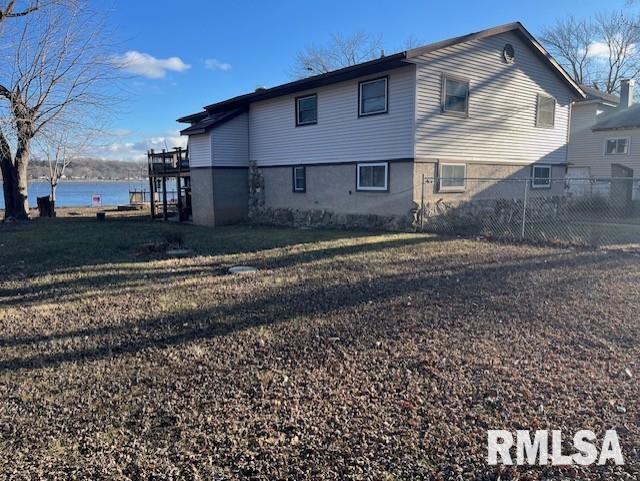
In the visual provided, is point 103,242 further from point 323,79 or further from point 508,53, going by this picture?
point 508,53

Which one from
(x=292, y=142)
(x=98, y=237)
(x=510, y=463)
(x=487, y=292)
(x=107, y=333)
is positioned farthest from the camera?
(x=292, y=142)

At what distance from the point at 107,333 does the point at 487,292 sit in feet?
15.9

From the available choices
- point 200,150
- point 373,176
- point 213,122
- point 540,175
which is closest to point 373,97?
point 373,176

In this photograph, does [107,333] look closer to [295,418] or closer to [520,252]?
[295,418]

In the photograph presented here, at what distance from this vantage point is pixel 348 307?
5656 mm

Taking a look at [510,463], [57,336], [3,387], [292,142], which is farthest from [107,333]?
[292,142]

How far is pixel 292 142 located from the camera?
627 inches

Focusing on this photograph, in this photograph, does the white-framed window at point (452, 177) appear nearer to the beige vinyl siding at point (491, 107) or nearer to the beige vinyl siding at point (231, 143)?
the beige vinyl siding at point (491, 107)

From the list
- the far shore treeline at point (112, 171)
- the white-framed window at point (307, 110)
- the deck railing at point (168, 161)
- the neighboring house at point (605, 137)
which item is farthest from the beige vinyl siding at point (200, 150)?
the far shore treeline at point (112, 171)

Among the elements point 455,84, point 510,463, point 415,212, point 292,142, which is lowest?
point 510,463

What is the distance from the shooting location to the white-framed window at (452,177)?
1333 centimetres

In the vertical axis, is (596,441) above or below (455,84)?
below

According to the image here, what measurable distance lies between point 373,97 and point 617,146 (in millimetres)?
17626

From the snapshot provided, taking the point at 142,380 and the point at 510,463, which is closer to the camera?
the point at 510,463
